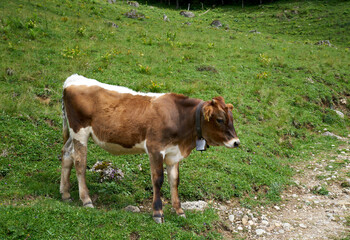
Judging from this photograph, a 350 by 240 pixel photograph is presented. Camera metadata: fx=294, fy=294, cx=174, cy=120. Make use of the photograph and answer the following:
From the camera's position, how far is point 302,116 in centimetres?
1364

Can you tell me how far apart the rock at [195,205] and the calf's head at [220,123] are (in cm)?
198

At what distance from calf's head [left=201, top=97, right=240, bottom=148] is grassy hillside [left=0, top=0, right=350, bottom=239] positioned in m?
1.86

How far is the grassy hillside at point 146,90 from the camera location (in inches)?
222

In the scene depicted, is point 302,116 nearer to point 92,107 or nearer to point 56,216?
point 92,107

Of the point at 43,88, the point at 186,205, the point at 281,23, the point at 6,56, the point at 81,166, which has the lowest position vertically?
the point at 186,205

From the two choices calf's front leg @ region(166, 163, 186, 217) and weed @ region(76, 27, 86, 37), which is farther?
weed @ region(76, 27, 86, 37)

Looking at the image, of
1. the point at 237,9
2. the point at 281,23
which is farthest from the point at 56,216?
the point at 237,9

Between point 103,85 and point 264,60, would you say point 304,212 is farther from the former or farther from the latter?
point 264,60

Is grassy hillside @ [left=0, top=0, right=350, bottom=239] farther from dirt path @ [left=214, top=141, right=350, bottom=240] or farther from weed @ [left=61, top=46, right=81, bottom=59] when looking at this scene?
dirt path @ [left=214, top=141, right=350, bottom=240]

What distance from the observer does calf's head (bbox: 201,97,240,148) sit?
5465mm

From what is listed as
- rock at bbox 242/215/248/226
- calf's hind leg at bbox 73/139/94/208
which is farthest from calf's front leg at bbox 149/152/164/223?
rock at bbox 242/215/248/226

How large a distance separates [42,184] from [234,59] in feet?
49.8

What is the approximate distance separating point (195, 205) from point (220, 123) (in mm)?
2417

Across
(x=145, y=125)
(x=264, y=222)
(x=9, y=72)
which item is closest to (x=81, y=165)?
(x=145, y=125)
